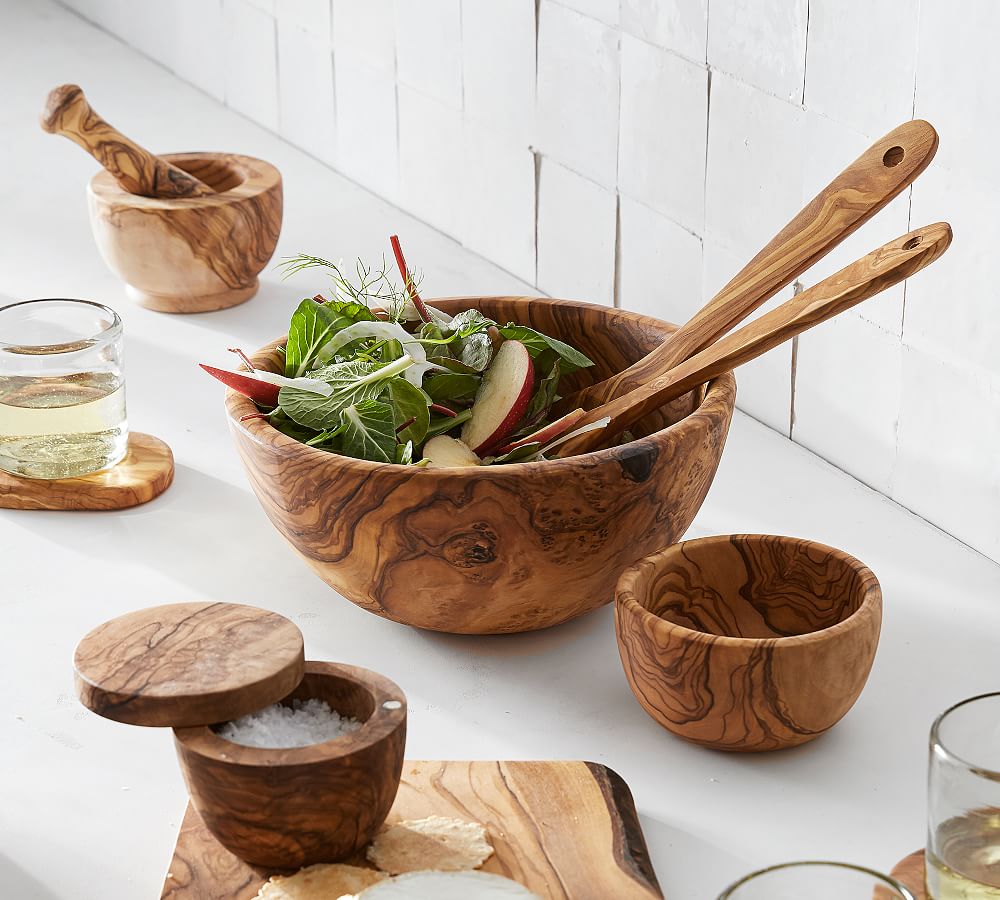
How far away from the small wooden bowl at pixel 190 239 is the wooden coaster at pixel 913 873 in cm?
81

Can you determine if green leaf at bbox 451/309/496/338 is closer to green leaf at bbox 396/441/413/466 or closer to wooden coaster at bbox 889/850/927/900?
green leaf at bbox 396/441/413/466

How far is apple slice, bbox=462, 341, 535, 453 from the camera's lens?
780 mm

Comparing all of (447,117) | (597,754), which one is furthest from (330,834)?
(447,117)

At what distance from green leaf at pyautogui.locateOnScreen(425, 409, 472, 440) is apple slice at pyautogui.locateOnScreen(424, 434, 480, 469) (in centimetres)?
1

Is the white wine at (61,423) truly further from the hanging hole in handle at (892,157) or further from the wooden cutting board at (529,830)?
the hanging hole in handle at (892,157)

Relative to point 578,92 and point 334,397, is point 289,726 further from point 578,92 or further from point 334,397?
point 578,92

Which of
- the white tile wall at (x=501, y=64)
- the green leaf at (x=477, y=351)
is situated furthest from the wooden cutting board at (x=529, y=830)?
the white tile wall at (x=501, y=64)

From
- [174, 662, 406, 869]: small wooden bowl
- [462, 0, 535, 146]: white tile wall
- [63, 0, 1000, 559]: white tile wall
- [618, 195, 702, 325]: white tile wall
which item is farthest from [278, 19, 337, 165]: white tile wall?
[174, 662, 406, 869]: small wooden bowl

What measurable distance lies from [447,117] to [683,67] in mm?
377

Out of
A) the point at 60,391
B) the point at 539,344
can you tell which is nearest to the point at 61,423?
the point at 60,391

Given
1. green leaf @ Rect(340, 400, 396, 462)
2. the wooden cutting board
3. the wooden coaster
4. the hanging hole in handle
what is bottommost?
the wooden cutting board

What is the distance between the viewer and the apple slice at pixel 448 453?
0.74 metres

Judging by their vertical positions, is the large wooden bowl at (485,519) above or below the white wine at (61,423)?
above

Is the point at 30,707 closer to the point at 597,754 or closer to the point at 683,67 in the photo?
the point at 597,754
